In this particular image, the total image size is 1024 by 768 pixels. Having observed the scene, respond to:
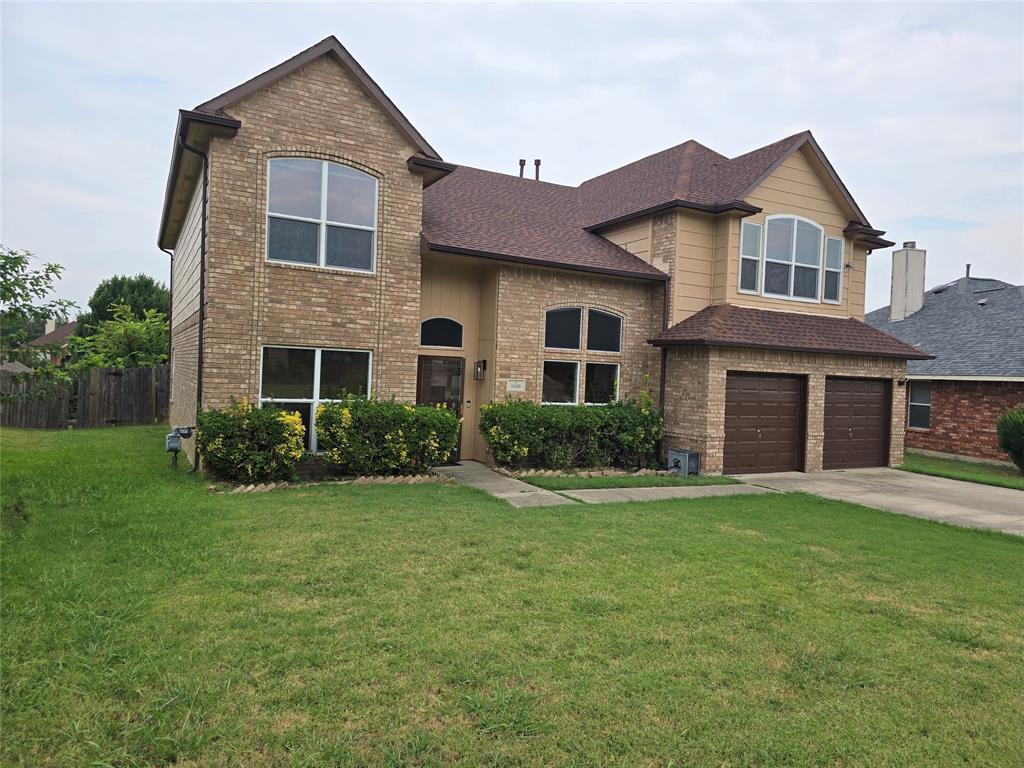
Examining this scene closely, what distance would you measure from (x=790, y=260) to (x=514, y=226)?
6.72m

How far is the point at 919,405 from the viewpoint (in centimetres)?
2139

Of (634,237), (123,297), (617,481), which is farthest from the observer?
(123,297)

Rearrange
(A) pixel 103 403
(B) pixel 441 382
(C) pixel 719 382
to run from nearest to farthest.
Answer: (C) pixel 719 382, (B) pixel 441 382, (A) pixel 103 403

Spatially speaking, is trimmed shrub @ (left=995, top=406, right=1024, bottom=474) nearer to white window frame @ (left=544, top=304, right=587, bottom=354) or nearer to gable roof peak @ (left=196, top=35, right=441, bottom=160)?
white window frame @ (left=544, top=304, right=587, bottom=354)

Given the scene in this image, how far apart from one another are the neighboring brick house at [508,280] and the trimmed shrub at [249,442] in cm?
67

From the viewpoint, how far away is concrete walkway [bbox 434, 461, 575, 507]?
1016cm

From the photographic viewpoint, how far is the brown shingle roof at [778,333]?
13.9m

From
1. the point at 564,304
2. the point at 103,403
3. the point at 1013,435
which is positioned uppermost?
the point at 564,304

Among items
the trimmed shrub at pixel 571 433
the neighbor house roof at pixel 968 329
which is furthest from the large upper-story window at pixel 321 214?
the neighbor house roof at pixel 968 329

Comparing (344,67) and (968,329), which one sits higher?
(344,67)

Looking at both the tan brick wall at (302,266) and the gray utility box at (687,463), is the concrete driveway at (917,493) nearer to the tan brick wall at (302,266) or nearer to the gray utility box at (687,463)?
the gray utility box at (687,463)

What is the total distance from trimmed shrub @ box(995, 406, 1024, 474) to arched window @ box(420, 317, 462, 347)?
45.4 ft

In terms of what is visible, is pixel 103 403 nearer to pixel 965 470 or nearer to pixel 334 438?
pixel 334 438

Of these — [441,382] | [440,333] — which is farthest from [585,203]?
[441,382]
